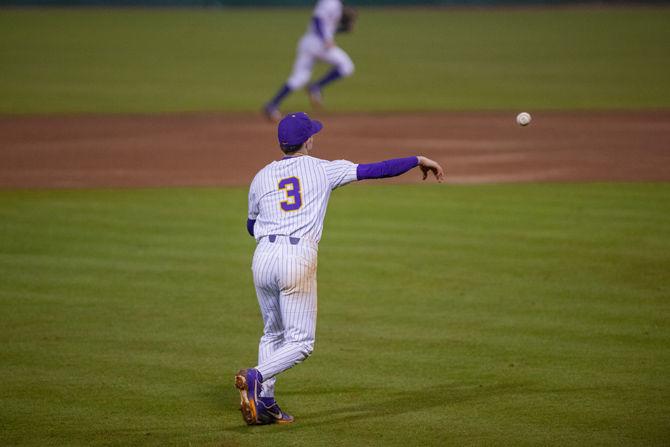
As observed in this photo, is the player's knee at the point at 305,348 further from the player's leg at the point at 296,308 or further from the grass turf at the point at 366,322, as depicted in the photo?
the grass turf at the point at 366,322

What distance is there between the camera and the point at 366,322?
27.8 feet

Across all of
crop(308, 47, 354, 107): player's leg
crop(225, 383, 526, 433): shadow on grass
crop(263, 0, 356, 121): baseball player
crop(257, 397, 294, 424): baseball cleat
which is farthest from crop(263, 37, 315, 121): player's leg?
crop(257, 397, 294, 424): baseball cleat

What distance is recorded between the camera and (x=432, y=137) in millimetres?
16828

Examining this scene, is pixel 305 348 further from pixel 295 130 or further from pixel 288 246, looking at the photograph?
pixel 295 130

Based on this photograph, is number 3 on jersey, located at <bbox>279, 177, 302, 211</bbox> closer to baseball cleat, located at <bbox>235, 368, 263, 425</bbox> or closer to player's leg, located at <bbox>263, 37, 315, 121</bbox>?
baseball cleat, located at <bbox>235, 368, 263, 425</bbox>

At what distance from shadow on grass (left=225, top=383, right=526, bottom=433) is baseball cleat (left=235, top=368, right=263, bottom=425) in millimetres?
175

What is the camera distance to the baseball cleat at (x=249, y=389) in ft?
19.6

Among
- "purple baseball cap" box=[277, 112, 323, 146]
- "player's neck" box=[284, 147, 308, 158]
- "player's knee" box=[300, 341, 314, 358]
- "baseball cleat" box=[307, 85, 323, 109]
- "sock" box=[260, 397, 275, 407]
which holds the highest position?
"baseball cleat" box=[307, 85, 323, 109]

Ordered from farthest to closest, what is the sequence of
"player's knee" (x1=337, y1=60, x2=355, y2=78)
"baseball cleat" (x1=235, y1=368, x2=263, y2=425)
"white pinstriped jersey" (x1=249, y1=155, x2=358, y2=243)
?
"player's knee" (x1=337, y1=60, x2=355, y2=78) → "white pinstriped jersey" (x1=249, y1=155, x2=358, y2=243) → "baseball cleat" (x1=235, y1=368, x2=263, y2=425)

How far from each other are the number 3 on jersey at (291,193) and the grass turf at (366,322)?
1.26 metres

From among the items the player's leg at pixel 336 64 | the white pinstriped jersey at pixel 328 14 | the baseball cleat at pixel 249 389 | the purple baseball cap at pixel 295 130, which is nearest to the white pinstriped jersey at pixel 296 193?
the purple baseball cap at pixel 295 130

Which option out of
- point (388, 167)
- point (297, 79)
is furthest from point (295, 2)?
point (388, 167)

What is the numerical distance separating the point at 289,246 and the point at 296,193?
0.30 m

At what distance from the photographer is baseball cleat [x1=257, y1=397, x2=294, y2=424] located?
20.4 ft
